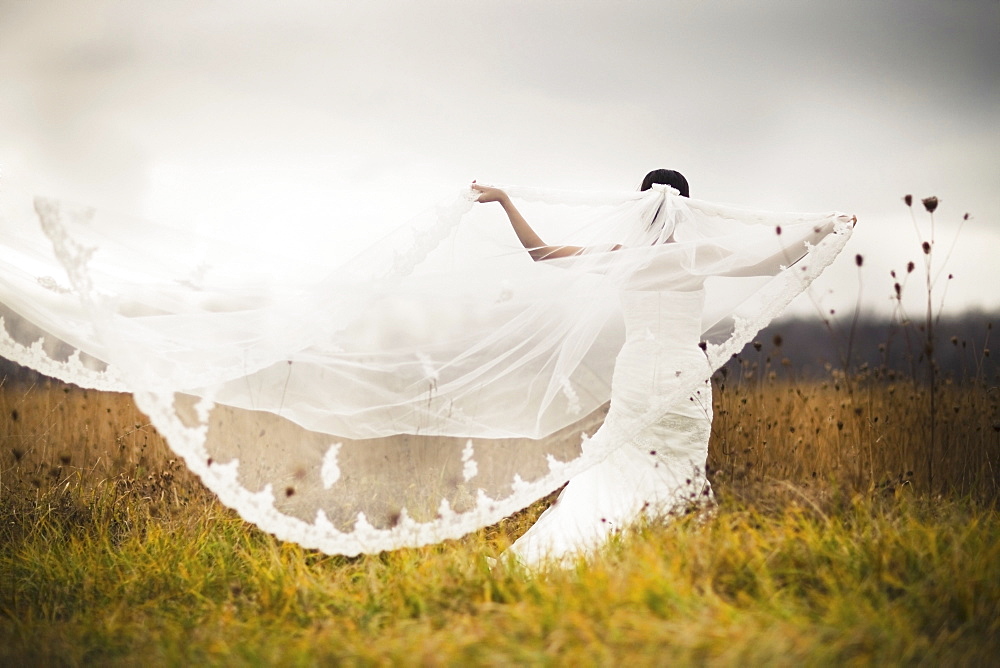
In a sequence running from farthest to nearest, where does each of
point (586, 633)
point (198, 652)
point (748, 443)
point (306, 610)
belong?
point (748, 443) < point (306, 610) < point (198, 652) < point (586, 633)

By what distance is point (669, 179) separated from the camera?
3850 mm

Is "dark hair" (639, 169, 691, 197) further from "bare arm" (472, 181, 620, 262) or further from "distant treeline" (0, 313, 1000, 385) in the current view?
"distant treeline" (0, 313, 1000, 385)

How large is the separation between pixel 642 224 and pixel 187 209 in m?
3.61

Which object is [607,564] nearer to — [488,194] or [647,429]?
[647,429]

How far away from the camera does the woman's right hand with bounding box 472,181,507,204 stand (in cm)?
356

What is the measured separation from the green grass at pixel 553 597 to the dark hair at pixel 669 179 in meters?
1.94

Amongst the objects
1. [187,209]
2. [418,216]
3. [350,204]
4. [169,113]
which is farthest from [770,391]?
[169,113]

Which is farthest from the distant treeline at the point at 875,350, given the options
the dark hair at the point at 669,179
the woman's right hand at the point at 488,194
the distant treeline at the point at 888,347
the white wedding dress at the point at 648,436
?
the woman's right hand at the point at 488,194

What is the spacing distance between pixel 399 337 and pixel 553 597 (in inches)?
64.1

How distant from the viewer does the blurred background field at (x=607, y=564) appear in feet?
6.70

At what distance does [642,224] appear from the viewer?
12.0 ft

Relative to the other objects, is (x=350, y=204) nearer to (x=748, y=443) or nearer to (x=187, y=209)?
(x=187, y=209)

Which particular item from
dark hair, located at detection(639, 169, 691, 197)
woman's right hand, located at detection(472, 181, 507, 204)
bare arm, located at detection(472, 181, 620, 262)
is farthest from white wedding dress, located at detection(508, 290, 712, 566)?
woman's right hand, located at detection(472, 181, 507, 204)

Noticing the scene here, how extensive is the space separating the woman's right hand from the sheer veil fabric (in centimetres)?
9
